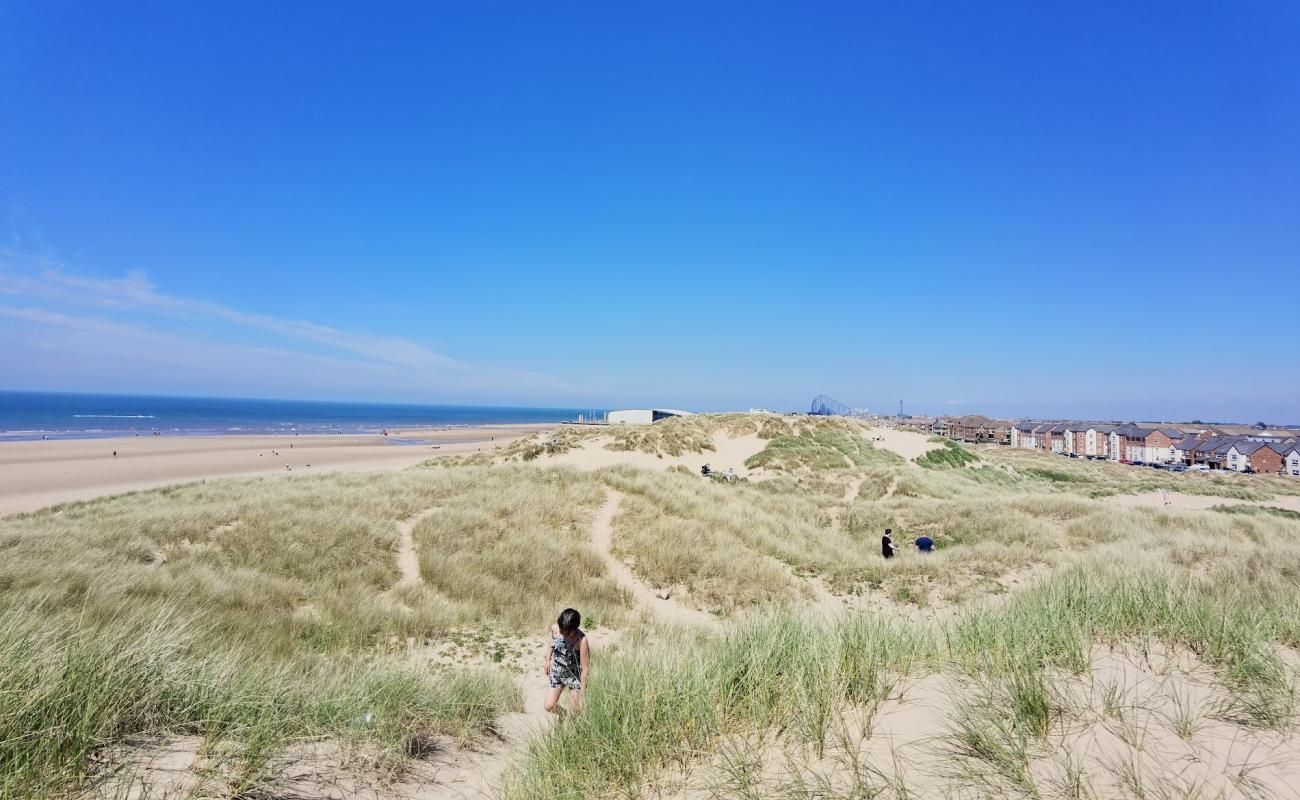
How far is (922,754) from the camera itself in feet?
11.3

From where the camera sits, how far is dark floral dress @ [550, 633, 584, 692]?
6059 mm

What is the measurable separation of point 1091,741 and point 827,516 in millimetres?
17142

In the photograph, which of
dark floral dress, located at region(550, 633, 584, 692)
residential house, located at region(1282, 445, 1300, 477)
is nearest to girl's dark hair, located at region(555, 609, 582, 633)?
dark floral dress, located at region(550, 633, 584, 692)

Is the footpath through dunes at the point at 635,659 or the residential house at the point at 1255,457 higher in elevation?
the footpath through dunes at the point at 635,659

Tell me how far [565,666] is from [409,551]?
8.43m

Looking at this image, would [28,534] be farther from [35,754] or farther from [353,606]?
[35,754]

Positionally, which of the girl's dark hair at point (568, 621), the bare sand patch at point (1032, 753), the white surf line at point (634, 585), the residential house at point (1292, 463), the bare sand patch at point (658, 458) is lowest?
the residential house at point (1292, 463)

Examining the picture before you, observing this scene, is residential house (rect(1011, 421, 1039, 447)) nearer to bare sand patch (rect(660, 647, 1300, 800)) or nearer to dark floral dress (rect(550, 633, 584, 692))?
bare sand patch (rect(660, 647, 1300, 800))

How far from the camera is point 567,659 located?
20.0 ft

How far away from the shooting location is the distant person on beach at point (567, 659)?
599cm

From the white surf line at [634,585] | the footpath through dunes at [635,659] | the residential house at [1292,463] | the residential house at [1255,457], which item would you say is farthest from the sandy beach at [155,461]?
the residential house at [1255,457]

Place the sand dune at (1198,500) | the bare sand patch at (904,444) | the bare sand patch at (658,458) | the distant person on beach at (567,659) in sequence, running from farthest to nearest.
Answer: the bare sand patch at (904,444), the bare sand patch at (658,458), the sand dune at (1198,500), the distant person on beach at (567,659)

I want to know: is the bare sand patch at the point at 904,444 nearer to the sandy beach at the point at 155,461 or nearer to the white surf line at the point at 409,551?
the white surf line at the point at 409,551

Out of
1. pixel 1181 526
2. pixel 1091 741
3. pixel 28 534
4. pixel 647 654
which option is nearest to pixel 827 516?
pixel 1181 526
